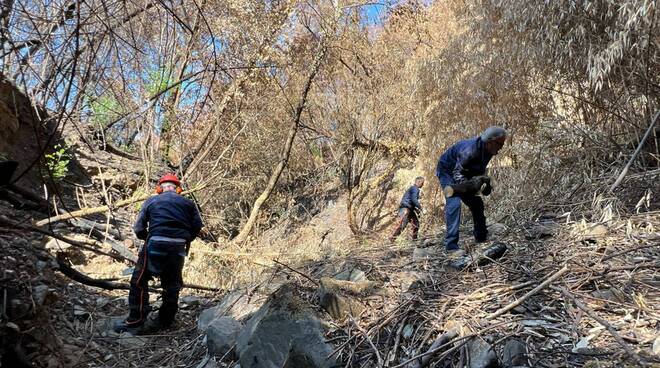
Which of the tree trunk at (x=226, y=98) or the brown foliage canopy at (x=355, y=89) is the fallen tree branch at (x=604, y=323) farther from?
the tree trunk at (x=226, y=98)

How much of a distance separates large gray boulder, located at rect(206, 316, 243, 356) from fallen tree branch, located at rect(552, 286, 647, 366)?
2270 mm

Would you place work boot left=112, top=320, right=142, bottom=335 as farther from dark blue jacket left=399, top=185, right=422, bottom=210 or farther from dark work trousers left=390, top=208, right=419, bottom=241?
dark blue jacket left=399, top=185, right=422, bottom=210

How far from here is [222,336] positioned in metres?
3.49

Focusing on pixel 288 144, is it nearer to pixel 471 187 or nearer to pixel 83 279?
pixel 83 279

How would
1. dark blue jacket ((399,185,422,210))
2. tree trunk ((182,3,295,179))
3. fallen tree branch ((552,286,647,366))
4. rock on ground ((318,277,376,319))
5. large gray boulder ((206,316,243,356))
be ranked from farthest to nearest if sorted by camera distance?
1. tree trunk ((182,3,295,179))
2. dark blue jacket ((399,185,422,210))
3. large gray boulder ((206,316,243,356))
4. rock on ground ((318,277,376,319))
5. fallen tree branch ((552,286,647,366))

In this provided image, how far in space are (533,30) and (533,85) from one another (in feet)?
4.61

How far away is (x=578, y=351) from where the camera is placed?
234cm

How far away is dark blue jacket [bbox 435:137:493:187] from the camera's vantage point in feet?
14.5

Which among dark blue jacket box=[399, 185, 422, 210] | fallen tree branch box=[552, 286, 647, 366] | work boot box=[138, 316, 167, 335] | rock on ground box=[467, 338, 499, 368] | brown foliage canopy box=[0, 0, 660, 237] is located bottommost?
work boot box=[138, 316, 167, 335]

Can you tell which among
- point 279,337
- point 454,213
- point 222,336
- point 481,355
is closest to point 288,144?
point 454,213

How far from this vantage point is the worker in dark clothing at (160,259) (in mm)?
4348

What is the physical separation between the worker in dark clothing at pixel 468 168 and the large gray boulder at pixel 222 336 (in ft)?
7.11

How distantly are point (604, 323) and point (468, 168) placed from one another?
7.65 ft

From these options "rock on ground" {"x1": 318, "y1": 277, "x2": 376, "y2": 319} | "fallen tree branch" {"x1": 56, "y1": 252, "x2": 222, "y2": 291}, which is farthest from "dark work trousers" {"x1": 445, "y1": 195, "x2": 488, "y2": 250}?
"fallen tree branch" {"x1": 56, "y1": 252, "x2": 222, "y2": 291}
